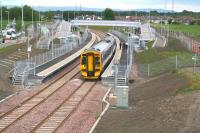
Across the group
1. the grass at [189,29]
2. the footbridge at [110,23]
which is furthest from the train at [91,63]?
the footbridge at [110,23]

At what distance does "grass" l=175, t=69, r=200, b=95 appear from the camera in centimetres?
3219

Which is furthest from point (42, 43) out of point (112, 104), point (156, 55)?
point (112, 104)

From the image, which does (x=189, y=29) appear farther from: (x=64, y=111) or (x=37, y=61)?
(x=64, y=111)

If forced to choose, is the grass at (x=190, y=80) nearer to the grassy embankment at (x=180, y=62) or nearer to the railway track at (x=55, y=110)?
the grassy embankment at (x=180, y=62)

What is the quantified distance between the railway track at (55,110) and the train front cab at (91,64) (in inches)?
57.9

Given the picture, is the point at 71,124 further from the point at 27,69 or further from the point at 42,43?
the point at 42,43

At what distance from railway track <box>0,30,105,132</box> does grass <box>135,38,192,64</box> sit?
12796mm

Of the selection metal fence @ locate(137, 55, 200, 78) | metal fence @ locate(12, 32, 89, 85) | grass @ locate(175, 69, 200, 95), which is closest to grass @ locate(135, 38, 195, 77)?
metal fence @ locate(137, 55, 200, 78)

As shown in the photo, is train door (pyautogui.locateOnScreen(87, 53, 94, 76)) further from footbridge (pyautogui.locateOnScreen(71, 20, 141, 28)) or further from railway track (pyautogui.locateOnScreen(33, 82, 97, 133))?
footbridge (pyautogui.locateOnScreen(71, 20, 141, 28))

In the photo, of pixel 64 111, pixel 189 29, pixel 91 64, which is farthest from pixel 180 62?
pixel 189 29

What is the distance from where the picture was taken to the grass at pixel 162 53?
2309 inches

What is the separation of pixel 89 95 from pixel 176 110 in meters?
12.9

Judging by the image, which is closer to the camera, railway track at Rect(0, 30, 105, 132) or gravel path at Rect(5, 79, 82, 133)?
gravel path at Rect(5, 79, 82, 133)

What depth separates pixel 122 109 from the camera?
32.1m
